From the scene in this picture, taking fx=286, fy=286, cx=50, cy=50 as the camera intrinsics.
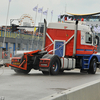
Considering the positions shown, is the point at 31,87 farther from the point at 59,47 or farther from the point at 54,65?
the point at 59,47

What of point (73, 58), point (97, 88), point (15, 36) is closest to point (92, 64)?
point (73, 58)

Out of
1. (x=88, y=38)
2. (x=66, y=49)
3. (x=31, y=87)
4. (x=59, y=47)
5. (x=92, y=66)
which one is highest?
(x=88, y=38)

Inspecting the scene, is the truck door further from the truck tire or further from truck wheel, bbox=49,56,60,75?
the truck tire

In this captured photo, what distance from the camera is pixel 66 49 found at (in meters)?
18.5

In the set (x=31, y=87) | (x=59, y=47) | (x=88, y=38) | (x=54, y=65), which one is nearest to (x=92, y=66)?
(x=88, y=38)

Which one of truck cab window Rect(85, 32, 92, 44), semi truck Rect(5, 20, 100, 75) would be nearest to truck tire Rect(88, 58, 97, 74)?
semi truck Rect(5, 20, 100, 75)

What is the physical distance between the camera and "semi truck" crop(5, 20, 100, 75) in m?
16.7

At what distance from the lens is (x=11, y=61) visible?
16578mm

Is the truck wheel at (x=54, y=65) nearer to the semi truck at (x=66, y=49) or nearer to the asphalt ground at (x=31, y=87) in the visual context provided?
the semi truck at (x=66, y=49)

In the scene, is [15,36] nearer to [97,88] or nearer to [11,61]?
[11,61]

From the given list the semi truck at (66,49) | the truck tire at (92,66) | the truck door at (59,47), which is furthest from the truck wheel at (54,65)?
the truck tire at (92,66)

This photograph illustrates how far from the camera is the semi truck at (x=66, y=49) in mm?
16734

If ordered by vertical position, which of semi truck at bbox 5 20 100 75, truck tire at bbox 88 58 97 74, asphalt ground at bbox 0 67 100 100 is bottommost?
asphalt ground at bbox 0 67 100 100

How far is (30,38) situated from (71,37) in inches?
2101
